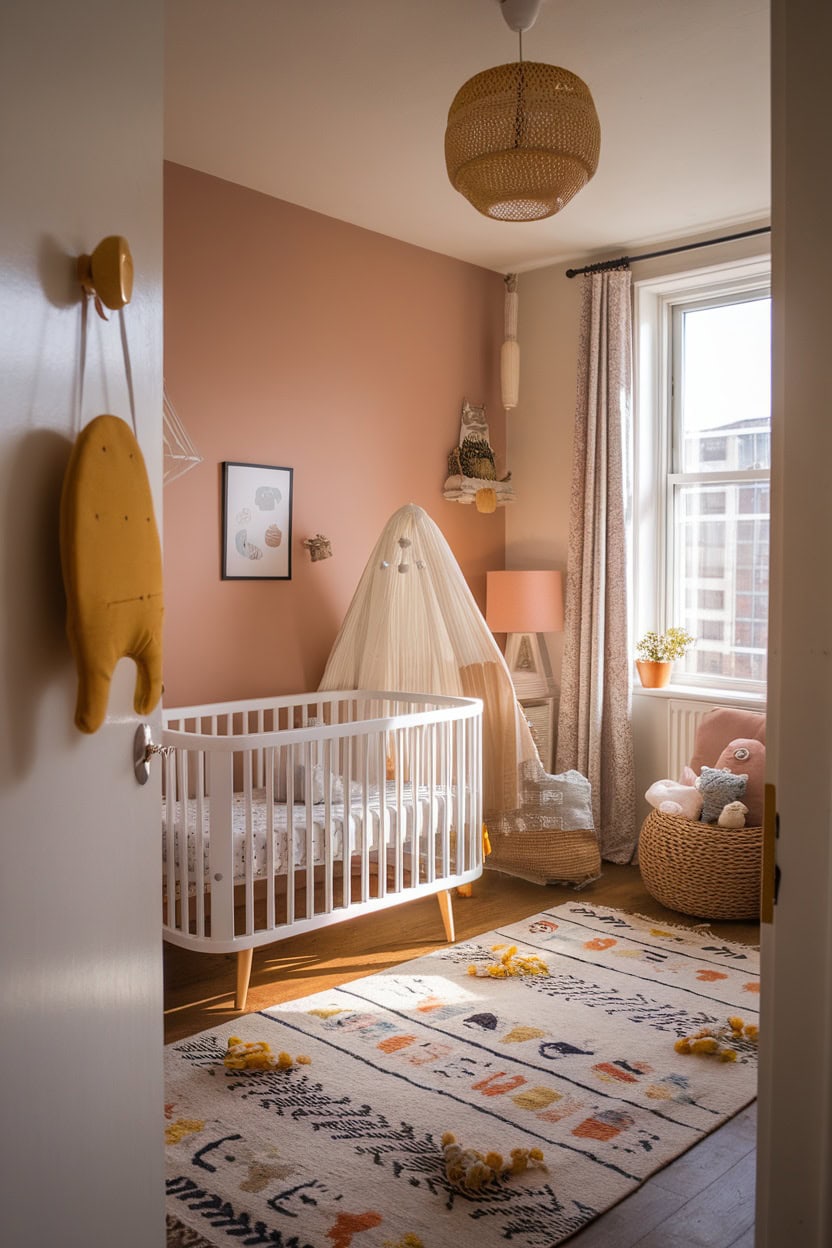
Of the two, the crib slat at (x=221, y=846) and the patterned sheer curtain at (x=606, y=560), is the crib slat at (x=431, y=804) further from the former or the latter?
the patterned sheer curtain at (x=606, y=560)

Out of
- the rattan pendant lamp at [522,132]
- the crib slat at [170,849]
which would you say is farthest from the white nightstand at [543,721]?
the rattan pendant lamp at [522,132]

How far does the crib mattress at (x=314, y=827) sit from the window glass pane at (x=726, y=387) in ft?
6.55

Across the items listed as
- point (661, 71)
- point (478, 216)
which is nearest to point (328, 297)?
point (478, 216)

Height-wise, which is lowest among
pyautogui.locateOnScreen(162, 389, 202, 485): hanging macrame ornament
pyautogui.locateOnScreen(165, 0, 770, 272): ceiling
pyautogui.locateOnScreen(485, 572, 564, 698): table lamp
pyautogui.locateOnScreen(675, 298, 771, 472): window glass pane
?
pyautogui.locateOnScreen(485, 572, 564, 698): table lamp

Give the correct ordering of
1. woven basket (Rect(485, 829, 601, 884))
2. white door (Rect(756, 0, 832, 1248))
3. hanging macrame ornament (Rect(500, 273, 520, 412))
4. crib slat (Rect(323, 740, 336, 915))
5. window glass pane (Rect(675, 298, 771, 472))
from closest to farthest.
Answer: white door (Rect(756, 0, 832, 1248)), crib slat (Rect(323, 740, 336, 915)), woven basket (Rect(485, 829, 601, 884)), window glass pane (Rect(675, 298, 771, 472)), hanging macrame ornament (Rect(500, 273, 520, 412))

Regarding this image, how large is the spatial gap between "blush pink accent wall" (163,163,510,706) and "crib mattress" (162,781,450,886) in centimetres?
61

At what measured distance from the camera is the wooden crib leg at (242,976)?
9.26 ft

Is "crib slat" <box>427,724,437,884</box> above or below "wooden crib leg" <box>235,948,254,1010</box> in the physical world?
above

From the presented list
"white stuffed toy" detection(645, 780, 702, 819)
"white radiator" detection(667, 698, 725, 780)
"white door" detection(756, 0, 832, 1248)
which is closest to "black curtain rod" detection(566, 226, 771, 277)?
"white radiator" detection(667, 698, 725, 780)

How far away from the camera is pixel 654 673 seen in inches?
173

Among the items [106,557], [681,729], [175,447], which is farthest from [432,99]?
[681,729]

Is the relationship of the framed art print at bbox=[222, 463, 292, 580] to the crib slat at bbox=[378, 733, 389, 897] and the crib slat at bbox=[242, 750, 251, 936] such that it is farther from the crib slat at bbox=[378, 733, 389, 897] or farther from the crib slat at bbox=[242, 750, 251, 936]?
the crib slat at bbox=[242, 750, 251, 936]

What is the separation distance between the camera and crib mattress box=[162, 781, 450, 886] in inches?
116

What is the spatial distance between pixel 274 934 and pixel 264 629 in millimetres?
1322
